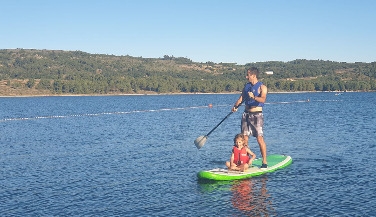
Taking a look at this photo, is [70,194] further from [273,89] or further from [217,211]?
[273,89]

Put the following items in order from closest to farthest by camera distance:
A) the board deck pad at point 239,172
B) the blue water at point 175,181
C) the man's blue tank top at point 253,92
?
the blue water at point 175,181, the board deck pad at point 239,172, the man's blue tank top at point 253,92

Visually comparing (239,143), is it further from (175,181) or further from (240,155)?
(175,181)

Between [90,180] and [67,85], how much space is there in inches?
6319

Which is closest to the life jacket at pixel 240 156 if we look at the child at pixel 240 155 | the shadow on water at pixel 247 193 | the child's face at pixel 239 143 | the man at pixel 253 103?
the child at pixel 240 155

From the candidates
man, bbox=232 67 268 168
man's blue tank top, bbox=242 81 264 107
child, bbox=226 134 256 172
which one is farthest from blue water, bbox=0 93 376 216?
man's blue tank top, bbox=242 81 264 107

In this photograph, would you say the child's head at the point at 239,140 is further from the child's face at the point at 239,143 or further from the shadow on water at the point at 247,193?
the shadow on water at the point at 247,193

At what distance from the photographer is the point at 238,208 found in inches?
581

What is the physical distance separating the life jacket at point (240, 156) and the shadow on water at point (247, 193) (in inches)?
31.6

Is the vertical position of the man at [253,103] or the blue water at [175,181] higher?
the man at [253,103]

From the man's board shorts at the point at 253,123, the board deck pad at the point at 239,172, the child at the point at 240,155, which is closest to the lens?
the board deck pad at the point at 239,172

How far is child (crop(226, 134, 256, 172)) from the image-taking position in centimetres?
1834

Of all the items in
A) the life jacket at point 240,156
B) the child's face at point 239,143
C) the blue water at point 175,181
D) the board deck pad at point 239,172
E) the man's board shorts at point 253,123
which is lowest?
the blue water at point 175,181

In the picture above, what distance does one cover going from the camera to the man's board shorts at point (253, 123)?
18781 millimetres

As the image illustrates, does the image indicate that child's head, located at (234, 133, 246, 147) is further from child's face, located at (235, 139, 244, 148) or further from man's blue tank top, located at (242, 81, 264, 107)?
man's blue tank top, located at (242, 81, 264, 107)
